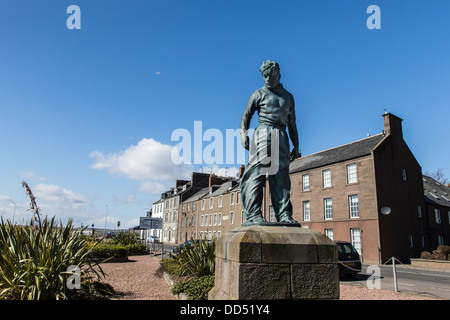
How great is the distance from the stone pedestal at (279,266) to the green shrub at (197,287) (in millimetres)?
2879

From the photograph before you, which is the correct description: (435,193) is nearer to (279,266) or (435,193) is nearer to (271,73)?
(271,73)

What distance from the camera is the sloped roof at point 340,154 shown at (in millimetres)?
26422

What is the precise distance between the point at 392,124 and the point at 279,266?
27547 millimetres

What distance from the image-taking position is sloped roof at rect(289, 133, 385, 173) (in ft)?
86.7

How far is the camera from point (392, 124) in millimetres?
27469

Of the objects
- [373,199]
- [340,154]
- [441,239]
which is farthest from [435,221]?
[340,154]

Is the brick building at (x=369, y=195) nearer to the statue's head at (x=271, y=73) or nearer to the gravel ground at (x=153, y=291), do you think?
the gravel ground at (x=153, y=291)

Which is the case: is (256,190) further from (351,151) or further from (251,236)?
(351,151)

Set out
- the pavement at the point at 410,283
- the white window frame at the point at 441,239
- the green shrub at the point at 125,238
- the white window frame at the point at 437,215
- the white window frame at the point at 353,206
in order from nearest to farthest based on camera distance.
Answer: the pavement at the point at 410,283, the green shrub at the point at 125,238, the white window frame at the point at 353,206, the white window frame at the point at 441,239, the white window frame at the point at 437,215

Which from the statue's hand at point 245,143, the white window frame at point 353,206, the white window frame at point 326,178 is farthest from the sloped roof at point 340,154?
the statue's hand at point 245,143

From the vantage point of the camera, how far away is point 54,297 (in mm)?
5242

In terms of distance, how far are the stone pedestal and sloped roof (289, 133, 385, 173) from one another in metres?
23.1
